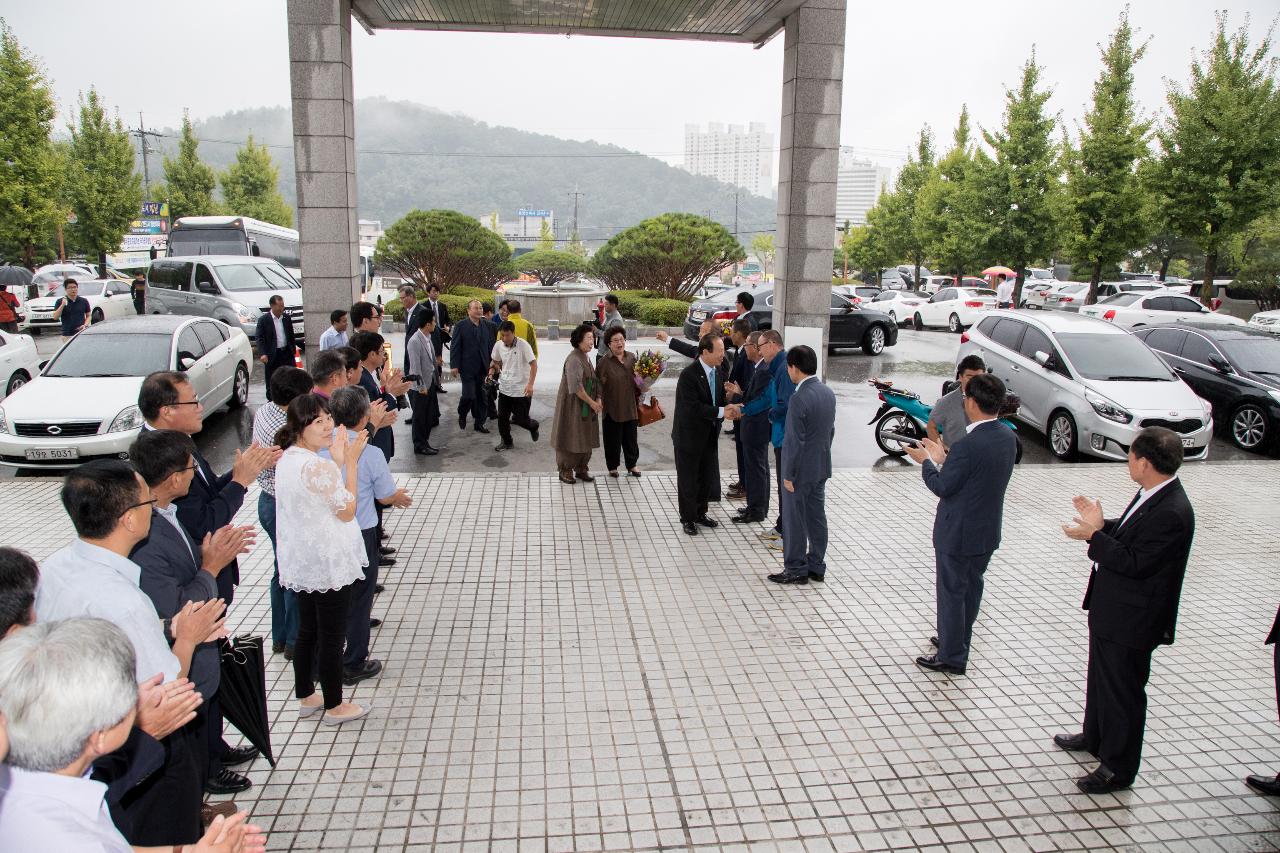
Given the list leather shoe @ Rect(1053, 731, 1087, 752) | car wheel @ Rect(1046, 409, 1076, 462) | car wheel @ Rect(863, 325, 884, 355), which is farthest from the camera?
car wheel @ Rect(863, 325, 884, 355)

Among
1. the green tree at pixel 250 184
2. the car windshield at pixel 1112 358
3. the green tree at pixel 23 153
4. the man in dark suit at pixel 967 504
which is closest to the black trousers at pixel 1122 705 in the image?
the man in dark suit at pixel 967 504

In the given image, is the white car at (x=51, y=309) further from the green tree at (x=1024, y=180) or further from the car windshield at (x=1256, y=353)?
the green tree at (x=1024, y=180)

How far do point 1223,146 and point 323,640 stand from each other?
2576 centimetres

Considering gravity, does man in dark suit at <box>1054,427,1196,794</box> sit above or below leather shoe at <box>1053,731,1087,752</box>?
above

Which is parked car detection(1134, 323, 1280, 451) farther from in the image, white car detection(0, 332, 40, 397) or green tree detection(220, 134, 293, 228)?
green tree detection(220, 134, 293, 228)

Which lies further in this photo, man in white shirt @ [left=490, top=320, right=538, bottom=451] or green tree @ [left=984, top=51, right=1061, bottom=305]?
green tree @ [left=984, top=51, right=1061, bottom=305]

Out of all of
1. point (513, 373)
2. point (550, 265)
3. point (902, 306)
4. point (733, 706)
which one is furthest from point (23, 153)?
point (733, 706)

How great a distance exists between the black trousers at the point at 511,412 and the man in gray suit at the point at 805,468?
180 inches

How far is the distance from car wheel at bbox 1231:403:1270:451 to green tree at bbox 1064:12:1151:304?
1618 cm

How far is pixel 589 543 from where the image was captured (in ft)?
25.1

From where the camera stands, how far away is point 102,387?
1005 centimetres

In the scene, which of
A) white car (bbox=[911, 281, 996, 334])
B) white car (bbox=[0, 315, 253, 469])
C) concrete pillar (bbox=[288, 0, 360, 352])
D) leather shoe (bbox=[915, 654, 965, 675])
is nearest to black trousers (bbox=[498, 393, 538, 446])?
concrete pillar (bbox=[288, 0, 360, 352])

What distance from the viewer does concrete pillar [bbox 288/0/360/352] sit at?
10633 millimetres

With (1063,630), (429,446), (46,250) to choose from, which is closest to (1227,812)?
(1063,630)
